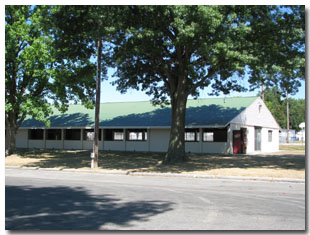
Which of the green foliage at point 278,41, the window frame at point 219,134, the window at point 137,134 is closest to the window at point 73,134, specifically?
the window at point 137,134

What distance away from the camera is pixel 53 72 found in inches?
877

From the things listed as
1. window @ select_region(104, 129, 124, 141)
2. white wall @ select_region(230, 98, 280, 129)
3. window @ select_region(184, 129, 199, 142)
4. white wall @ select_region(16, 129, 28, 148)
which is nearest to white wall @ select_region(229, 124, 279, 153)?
white wall @ select_region(230, 98, 280, 129)

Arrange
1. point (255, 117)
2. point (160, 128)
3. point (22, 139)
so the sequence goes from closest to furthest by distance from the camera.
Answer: point (160, 128), point (255, 117), point (22, 139)

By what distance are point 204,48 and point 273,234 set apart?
890 centimetres

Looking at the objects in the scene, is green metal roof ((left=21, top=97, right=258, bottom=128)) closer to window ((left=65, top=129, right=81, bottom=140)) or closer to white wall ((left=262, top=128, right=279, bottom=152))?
window ((left=65, top=129, right=81, bottom=140))

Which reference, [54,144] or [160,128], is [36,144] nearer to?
[54,144]

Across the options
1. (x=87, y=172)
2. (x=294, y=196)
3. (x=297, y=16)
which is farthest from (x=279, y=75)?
(x=87, y=172)

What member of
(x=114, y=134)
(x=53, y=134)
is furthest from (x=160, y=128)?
(x=53, y=134)

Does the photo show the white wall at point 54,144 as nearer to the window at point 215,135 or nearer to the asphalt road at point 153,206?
the window at point 215,135

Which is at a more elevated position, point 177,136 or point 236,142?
Answer: point 177,136

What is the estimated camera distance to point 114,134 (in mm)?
31828

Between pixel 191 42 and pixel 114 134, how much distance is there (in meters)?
18.9

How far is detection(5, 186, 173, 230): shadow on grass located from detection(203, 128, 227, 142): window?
748 inches

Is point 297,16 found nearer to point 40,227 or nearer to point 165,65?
point 165,65
